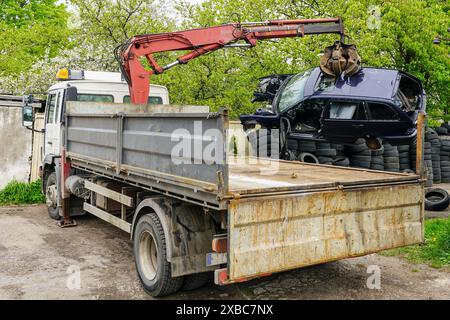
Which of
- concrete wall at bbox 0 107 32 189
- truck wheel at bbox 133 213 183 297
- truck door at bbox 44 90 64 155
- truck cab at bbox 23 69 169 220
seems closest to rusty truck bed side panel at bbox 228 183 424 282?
truck wheel at bbox 133 213 183 297

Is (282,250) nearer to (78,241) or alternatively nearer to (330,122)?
(78,241)

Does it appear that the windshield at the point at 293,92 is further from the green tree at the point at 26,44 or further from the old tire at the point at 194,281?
the green tree at the point at 26,44

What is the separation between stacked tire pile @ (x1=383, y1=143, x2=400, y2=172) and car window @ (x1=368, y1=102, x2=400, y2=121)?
5.44 feet

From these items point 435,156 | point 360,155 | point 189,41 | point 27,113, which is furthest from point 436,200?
point 27,113

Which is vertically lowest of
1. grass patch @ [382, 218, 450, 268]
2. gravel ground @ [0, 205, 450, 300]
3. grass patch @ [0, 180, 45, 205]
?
gravel ground @ [0, 205, 450, 300]

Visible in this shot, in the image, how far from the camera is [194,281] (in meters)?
4.78

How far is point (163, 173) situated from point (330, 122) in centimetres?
531

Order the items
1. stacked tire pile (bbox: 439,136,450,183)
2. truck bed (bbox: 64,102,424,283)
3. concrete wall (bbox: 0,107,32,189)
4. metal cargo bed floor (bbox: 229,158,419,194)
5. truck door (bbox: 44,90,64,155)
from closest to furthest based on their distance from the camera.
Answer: truck bed (bbox: 64,102,424,283)
metal cargo bed floor (bbox: 229,158,419,194)
truck door (bbox: 44,90,64,155)
concrete wall (bbox: 0,107,32,189)
stacked tire pile (bbox: 439,136,450,183)

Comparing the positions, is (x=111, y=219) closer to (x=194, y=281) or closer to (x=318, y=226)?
(x=194, y=281)

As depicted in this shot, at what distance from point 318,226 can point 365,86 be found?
215 inches

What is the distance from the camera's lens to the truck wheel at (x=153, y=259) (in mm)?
4488

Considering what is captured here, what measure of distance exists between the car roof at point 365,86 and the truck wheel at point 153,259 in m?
5.43

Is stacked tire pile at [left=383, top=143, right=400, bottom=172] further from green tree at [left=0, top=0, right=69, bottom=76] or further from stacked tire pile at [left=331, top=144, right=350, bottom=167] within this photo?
green tree at [left=0, top=0, right=69, bottom=76]

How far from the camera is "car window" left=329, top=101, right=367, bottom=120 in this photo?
873 cm
